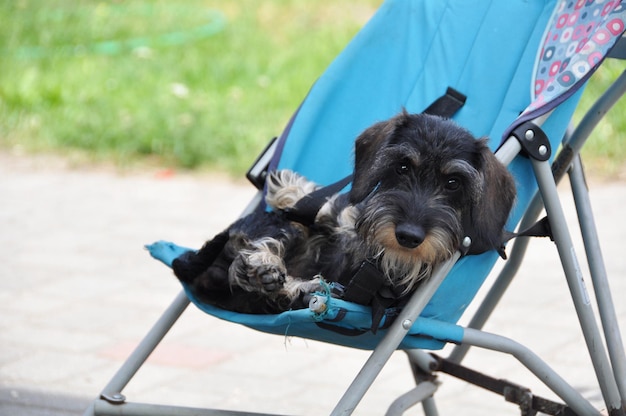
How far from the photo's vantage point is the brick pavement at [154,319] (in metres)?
4.22

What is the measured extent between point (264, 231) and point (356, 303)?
566mm

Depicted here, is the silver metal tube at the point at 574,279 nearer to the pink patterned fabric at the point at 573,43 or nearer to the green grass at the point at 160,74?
the pink patterned fabric at the point at 573,43

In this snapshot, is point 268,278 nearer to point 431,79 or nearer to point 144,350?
point 144,350

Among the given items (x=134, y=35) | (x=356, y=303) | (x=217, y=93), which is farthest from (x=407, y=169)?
(x=134, y=35)

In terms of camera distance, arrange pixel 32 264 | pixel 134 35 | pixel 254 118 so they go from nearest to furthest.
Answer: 1. pixel 32 264
2. pixel 254 118
3. pixel 134 35

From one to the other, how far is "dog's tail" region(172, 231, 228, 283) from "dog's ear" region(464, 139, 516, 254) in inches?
31.1

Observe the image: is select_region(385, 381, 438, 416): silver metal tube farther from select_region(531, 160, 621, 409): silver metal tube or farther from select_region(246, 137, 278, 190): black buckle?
select_region(246, 137, 278, 190): black buckle

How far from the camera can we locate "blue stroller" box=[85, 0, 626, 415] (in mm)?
2820

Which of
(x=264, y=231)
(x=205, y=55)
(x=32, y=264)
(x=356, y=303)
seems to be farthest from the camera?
(x=205, y=55)

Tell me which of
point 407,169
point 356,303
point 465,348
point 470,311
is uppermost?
point 407,169

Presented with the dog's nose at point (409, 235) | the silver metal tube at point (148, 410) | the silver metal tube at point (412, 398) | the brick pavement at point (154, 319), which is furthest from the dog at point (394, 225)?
the brick pavement at point (154, 319)

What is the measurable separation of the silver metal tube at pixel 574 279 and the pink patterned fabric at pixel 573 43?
0.23 meters

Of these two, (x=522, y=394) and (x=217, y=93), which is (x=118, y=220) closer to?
(x=217, y=93)

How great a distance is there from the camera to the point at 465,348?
369 centimetres
